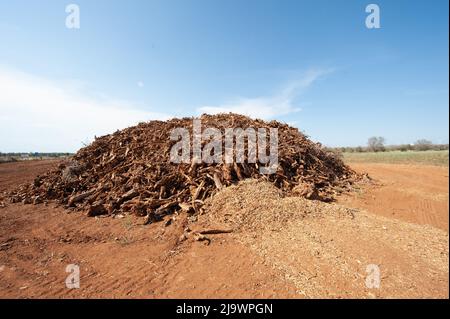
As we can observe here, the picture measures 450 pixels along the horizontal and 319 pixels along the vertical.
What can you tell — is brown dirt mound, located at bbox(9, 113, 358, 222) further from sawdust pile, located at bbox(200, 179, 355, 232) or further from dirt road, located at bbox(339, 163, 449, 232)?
dirt road, located at bbox(339, 163, 449, 232)

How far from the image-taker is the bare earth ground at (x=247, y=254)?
313cm

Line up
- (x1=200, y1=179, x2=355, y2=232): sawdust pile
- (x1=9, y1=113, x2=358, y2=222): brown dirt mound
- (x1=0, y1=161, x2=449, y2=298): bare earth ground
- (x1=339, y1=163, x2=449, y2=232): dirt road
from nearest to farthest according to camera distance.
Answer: (x1=0, y1=161, x2=449, y2=298): bare earth ground → (x1=200, y1=179, x2=355, y2=232): sawdust pile → (x1=339, y1=163, x2=449, y2=232): dirt road → (x1=9, y1=113, x2=358, y2=222): brown dirt mound

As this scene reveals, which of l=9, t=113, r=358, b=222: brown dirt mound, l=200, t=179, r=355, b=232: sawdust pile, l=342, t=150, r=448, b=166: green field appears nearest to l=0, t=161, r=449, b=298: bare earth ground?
l=200, t=179, r=355, b=232: sawdust pile

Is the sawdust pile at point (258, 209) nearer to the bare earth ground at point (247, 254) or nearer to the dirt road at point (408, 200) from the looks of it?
the bare earth ground at point (247, 254)

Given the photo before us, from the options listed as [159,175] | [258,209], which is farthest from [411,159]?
[159,175]

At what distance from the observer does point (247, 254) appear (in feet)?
12.7

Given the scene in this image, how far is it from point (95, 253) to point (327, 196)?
4.97 meters

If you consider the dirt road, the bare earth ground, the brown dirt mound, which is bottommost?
the bare earth ground

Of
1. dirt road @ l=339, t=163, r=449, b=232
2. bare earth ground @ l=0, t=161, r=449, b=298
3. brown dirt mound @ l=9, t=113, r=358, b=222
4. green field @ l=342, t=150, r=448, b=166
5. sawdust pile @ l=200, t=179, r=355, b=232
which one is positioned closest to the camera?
bare earth ground @ l=0, t=161, r=449, b=298

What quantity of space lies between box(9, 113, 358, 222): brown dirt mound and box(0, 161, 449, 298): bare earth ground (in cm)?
55

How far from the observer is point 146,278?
3.42m

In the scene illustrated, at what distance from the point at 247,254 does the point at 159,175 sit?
340 cm

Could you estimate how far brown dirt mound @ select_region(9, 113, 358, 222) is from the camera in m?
5.97

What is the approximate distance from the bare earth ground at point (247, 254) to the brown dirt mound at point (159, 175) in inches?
21.7
